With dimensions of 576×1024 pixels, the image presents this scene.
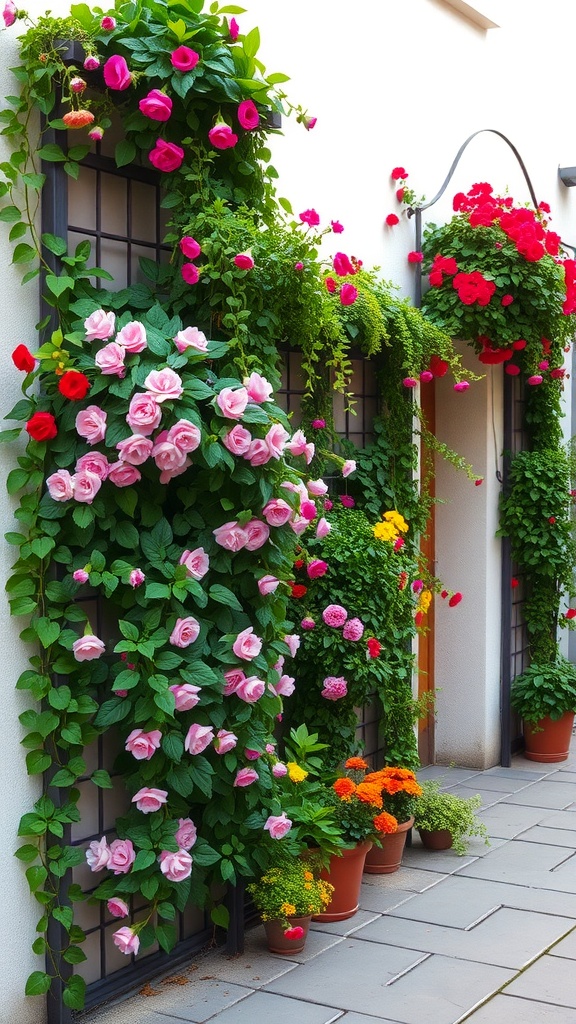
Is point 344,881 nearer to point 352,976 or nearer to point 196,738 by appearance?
point 352,976

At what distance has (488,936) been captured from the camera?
176 inches

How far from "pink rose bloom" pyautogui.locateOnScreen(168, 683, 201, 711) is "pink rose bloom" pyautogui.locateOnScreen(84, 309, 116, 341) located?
3.51 feet

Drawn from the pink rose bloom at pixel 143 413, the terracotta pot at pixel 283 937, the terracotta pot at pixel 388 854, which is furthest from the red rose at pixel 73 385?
the terracotta pot at pixel 388 854

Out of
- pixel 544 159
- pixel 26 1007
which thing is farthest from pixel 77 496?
pixel 544 159

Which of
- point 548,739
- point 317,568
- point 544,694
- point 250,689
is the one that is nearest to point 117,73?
point 250,689

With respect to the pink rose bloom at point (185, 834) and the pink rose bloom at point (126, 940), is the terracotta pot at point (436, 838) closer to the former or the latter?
the pink rose bloom at point (185, 834)

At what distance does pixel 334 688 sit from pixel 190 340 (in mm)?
1766

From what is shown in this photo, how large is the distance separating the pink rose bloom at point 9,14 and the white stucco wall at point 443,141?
23 cm

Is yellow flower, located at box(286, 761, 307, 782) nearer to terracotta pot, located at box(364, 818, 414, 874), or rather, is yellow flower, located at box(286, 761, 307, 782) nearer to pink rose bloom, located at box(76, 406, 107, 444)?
terracotta pot, located at box(364, 818, 414, 874)

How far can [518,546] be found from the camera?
23.7ft

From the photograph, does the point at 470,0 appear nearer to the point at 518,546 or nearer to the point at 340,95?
the point at 340,95

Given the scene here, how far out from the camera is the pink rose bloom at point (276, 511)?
151 inches

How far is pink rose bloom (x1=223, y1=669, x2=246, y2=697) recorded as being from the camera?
12.5 ft

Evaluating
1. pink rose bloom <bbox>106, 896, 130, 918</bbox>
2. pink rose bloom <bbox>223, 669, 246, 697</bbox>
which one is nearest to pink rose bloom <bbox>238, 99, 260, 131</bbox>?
pink rose bloom <bbox>223, 669, 246, 697</bbox>
